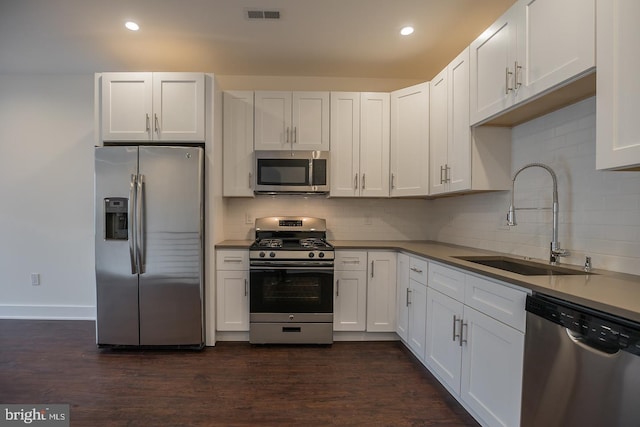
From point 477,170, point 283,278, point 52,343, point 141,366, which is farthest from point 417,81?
point 52,343

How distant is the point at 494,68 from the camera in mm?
1925

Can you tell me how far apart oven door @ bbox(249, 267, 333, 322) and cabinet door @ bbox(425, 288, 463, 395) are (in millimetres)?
902

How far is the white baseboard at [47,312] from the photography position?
3334 millimetres

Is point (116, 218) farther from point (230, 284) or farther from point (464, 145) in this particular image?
point (464, 145)

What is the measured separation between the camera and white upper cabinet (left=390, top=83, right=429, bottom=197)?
2.86 m

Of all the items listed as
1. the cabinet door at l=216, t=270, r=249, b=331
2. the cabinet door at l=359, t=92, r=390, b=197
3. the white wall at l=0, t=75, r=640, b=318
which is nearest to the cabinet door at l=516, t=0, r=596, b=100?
the cabinet door at l=359, t=92, r=390, b=197

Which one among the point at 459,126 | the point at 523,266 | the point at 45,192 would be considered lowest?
the point at 523,266

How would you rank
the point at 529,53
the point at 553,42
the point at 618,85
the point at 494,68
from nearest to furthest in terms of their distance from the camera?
the point at 618,85
the point at 553,42
the point at 529,53
the point at 494,68

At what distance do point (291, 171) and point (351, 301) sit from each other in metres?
1.41

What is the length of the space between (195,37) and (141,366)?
9.20ft

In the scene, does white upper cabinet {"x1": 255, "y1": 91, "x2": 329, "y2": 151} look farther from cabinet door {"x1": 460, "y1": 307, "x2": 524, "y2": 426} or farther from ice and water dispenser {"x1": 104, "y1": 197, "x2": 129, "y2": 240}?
cabinet door {"x1": 460, "y1": 307, "x2": 524, "y2": 426}

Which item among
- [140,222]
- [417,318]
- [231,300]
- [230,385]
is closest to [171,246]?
[140,222]

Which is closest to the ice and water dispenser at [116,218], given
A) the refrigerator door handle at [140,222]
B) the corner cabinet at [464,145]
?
Result: the refrigerator door handle at [140,222]

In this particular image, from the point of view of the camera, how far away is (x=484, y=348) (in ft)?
5.30
